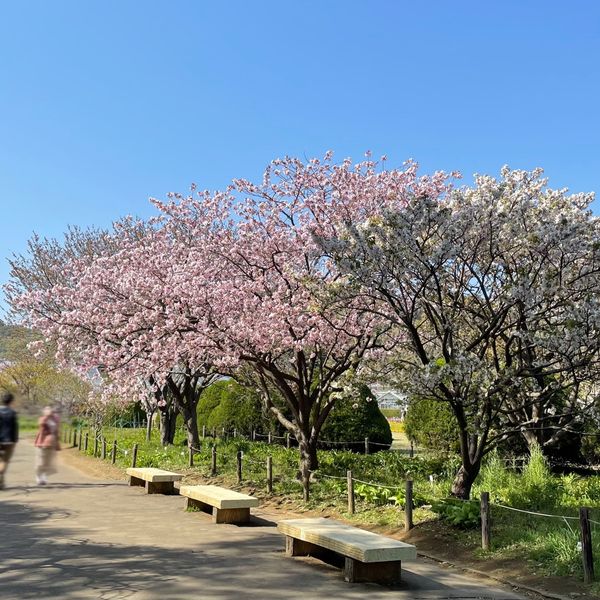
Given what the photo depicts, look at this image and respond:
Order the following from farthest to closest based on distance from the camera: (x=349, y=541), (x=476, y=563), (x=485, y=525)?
(x=485, y=525), (x=476, y=563), (x=349, y=541)

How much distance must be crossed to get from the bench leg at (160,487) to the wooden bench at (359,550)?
767cm

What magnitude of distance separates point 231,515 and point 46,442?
31.3ft

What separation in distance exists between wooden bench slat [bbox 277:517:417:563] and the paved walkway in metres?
0.38

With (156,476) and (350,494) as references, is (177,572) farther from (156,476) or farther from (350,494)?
(156,476)

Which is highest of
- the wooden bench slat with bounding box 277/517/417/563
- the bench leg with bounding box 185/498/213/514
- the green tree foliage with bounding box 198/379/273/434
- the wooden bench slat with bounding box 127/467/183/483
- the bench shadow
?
the green tree foliage with bounding box 198/379/273/434

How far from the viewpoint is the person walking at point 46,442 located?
3434 millimetres

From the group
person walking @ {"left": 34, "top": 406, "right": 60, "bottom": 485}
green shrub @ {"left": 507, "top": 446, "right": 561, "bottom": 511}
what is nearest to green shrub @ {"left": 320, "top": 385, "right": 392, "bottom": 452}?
green shrub @ {"left": 507, "top": 446, "right": 561, "bottom": 511}

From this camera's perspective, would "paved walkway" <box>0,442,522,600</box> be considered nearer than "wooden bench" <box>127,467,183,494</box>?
Yes

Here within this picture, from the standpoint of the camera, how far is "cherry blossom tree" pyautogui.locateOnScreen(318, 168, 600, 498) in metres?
11.0

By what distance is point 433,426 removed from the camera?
20719 mm

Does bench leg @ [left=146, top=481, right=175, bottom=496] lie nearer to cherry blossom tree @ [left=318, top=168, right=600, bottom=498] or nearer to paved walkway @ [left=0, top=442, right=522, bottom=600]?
paved walkway @ [left=0, top=442, right=522, bottom=600]

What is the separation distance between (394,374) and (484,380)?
2.08m

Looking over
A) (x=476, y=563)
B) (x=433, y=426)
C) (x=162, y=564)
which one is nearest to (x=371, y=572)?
(x=476, y=563)

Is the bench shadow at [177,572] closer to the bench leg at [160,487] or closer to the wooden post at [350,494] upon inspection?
the wooden post at [350,494]
